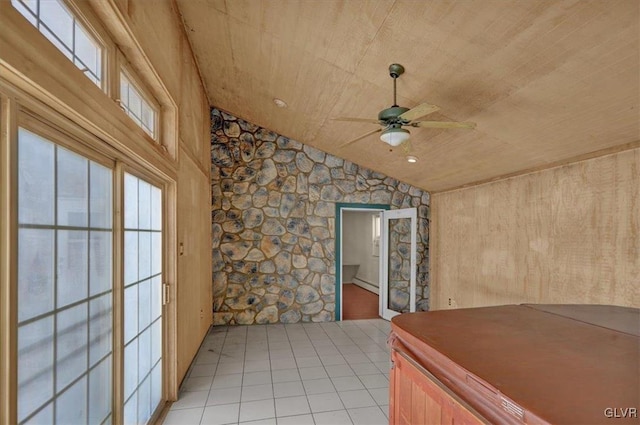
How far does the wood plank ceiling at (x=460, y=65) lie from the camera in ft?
5.58

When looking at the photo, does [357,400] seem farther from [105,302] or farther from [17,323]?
[17,323]

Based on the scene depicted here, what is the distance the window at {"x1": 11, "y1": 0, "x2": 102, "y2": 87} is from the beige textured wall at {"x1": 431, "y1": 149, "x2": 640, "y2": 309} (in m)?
3.80

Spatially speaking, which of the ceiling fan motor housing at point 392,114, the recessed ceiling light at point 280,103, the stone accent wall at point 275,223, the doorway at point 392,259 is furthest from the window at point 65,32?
Answer: the doorway at point 392,259

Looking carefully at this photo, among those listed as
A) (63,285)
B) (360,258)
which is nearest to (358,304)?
(360,258)

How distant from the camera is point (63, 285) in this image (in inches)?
48.5

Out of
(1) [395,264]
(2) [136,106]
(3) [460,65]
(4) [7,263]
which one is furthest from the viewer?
(1) [395,264]

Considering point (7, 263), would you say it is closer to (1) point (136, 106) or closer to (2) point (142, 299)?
(2) point (142, 299)

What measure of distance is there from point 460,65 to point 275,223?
3528 mm

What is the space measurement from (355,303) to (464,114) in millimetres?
4737

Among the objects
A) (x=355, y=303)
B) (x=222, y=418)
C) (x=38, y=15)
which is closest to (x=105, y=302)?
(x=38, y=15)

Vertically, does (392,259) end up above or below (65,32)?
below

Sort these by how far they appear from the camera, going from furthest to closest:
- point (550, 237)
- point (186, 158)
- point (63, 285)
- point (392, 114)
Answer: point (550, 237) < point (186, 158) < point (392, 114) < point (63, 285)

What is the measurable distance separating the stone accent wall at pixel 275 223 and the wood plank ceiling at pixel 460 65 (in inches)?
48.3

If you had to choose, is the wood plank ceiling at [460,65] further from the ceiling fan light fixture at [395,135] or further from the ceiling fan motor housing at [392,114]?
the ceiling fan light fixture at [395,135]
